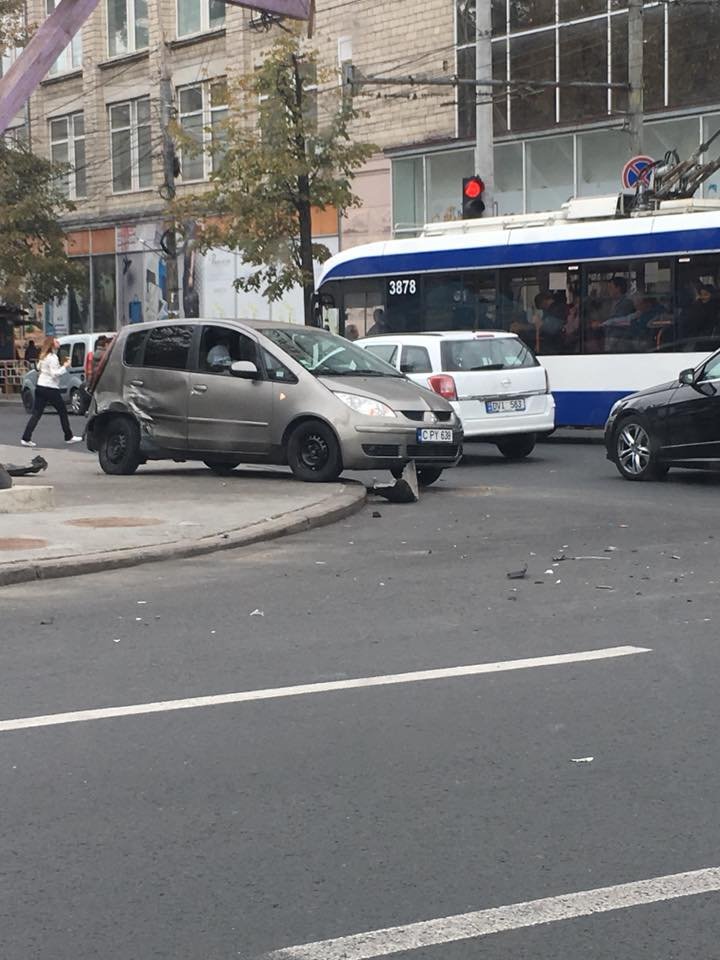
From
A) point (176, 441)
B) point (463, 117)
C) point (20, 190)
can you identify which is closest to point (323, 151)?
point (463, 117)

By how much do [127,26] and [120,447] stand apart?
36278 millimetres

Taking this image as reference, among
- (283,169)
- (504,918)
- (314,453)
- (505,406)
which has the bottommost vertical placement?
(504,918)

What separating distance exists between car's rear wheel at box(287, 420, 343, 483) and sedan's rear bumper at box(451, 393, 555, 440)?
3.59 m

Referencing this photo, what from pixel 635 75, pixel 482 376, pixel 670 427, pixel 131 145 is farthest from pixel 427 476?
pixel 131 145

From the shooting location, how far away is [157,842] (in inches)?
197

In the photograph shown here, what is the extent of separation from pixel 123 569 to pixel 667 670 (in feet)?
16.2

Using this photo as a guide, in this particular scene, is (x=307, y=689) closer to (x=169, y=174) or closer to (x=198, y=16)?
(x=169, y=174)

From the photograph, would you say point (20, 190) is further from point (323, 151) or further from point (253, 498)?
point (253, 498)

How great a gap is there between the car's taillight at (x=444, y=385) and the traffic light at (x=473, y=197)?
7.91 m

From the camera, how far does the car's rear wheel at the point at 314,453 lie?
656 inches

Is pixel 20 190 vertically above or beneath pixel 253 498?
above

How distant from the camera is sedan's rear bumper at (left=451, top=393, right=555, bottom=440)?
20.4 metres

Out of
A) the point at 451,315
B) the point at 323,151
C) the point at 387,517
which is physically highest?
the point at 323,151

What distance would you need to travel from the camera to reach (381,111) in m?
41.0
